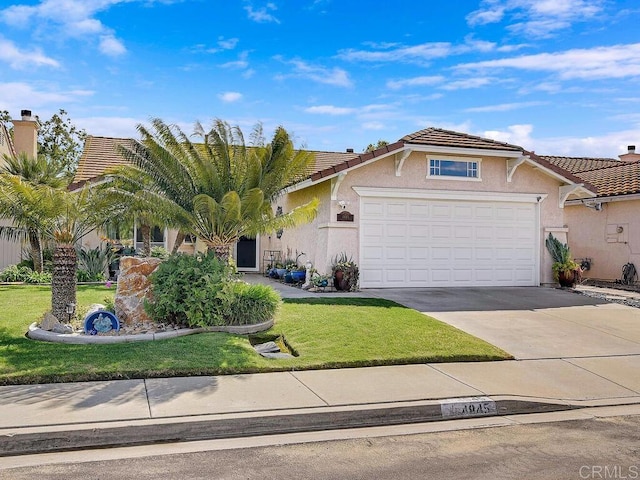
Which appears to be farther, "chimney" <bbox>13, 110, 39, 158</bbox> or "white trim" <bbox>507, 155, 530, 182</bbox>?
"chimney" <bbox>13, 110, 39, 158</bbox>

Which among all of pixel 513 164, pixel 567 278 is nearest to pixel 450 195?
pixel 513 164

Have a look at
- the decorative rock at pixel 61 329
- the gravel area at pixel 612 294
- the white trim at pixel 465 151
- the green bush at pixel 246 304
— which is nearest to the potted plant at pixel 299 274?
the white trim at pixel 465 151

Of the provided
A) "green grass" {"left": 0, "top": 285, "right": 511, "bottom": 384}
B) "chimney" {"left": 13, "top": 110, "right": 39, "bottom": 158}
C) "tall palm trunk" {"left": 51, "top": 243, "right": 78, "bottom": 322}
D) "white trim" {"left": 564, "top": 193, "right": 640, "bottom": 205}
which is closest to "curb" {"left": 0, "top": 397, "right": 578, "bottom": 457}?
"green grass" {"left": 0, "top": 285, "right": 511, "bottom": 384}

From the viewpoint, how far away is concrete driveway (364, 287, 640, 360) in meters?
9.70

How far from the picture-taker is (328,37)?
1548 cm

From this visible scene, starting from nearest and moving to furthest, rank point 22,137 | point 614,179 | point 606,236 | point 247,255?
point 606,236
point 614,179
point 247,255
point 22,137

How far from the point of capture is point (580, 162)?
2767 cm

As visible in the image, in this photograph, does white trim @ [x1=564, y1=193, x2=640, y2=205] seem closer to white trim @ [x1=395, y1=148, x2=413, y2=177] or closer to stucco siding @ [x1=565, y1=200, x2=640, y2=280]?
stucco siding @ [x1=565, y1=200, x2=640, y2=280]

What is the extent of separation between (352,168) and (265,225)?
4419 millimetres

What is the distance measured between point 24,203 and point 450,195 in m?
10.6

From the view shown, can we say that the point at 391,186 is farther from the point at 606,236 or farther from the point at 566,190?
the point at 606,236

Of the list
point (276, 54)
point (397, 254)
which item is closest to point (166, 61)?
point (276, 54)

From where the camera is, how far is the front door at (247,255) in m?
22.1

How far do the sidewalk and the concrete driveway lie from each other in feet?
4.24
